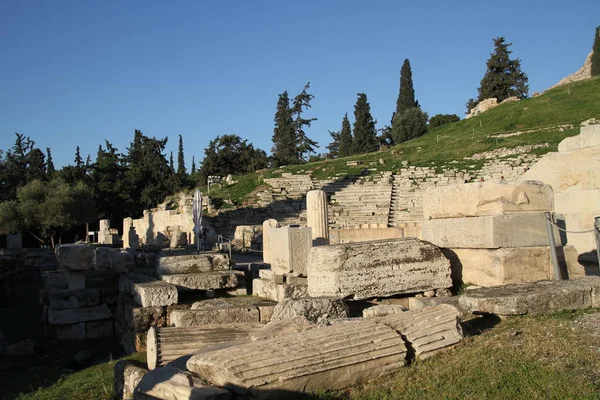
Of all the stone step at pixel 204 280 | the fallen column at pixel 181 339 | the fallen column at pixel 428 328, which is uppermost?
the stone step at pixel 204 280

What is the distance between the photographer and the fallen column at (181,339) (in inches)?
198

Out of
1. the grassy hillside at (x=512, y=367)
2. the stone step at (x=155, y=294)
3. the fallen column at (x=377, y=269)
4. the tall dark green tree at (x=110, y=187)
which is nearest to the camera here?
the grassy hillside at (x=512, y=367)

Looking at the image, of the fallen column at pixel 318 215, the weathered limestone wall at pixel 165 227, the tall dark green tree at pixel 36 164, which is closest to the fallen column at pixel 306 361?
the fallen column at pixel 318 215

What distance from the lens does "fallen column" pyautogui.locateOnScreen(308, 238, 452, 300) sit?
20.0 ft

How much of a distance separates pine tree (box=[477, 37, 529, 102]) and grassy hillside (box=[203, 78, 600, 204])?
7.36m

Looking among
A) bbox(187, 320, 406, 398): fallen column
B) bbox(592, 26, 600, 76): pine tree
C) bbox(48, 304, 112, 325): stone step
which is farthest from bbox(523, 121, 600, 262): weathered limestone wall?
bbox(592, 26, 600, 76): pine tree

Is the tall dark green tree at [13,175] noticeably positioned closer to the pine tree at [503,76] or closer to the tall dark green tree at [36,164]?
the tall dark green tree at [36,164]

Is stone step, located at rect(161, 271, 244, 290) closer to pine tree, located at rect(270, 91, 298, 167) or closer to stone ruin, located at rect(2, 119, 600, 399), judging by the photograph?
stone ruin, located at rect(2, 119, 600, 399)

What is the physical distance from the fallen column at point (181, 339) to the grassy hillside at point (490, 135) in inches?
997

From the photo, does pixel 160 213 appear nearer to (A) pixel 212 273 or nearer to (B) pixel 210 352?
(A) pixel 212 273

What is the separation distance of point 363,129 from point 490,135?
20.2 metres

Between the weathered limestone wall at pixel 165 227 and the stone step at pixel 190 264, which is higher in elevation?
the weathered limestone wall at pixel 165 227

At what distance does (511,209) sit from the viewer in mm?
6367

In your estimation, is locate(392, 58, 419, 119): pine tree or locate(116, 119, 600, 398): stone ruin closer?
locate(116, 119, 600, 398): stone ruin
